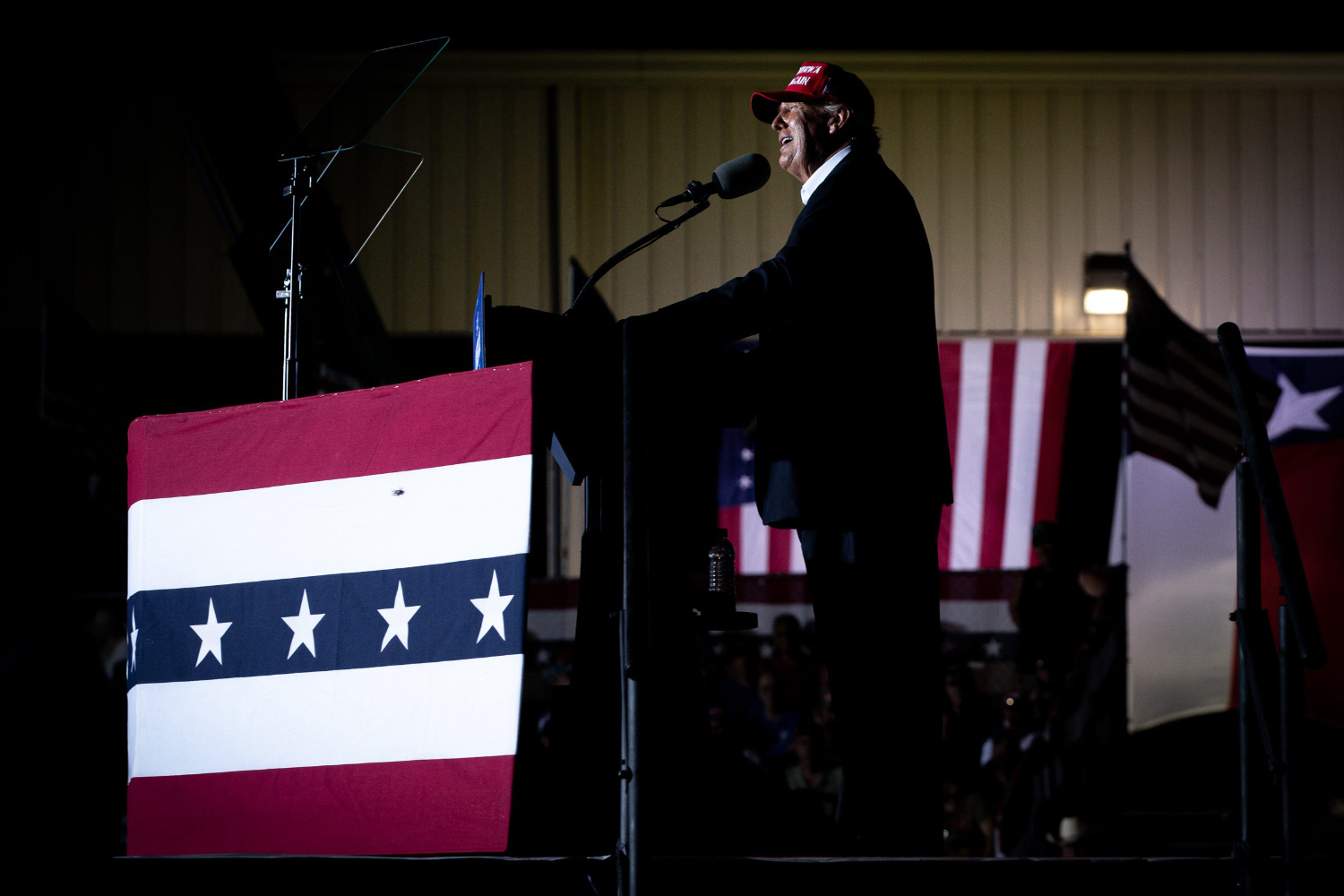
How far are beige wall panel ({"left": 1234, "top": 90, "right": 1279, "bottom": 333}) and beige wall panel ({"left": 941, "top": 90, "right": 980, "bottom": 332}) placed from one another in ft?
5.64

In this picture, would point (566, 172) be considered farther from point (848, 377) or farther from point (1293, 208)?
point (848, 377)

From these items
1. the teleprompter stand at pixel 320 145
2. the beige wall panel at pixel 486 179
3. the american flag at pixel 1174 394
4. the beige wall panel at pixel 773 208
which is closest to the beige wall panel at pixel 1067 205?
the beige wall panel at pixel 773 208

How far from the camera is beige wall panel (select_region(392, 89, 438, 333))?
8.11 meters

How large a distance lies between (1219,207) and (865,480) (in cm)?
704

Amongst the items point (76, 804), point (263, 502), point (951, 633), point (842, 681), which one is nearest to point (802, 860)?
point (842, 681)

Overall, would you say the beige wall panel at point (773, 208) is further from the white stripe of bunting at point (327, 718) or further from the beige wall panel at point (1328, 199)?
the white stripe of bunting at point (327, 718)

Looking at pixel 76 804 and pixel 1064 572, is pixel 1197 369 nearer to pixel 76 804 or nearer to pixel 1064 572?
pixel 1064 572

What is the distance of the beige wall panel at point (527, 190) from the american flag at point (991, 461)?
1.96 m

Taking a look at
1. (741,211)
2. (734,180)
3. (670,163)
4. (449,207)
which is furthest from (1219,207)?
(734,180)

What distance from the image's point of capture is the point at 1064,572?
19.5 ft

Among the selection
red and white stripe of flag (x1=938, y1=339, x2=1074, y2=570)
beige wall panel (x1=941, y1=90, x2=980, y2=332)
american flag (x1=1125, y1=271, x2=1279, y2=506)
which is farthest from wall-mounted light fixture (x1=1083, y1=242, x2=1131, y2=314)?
american flag (x1=1125, y1=271, x2=1279, y2=506)

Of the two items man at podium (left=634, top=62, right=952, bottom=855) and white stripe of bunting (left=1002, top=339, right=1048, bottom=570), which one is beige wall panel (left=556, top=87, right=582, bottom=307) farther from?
man at podium (left=634, top=62, right=952, bottom=855)

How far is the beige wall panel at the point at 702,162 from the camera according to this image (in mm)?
8094

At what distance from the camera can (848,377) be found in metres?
2.05
